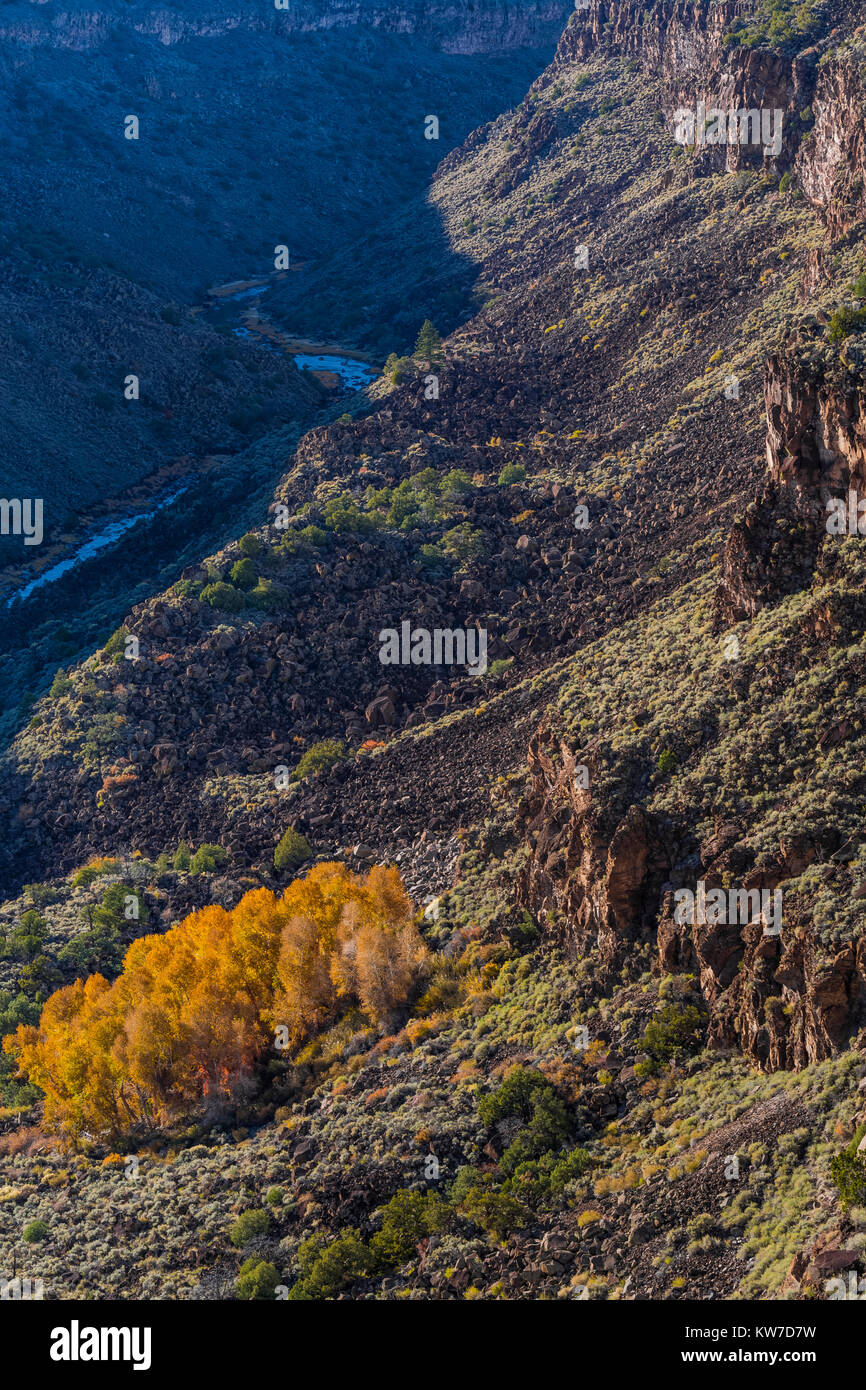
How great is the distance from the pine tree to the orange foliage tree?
226 feet

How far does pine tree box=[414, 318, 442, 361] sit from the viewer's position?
377ft

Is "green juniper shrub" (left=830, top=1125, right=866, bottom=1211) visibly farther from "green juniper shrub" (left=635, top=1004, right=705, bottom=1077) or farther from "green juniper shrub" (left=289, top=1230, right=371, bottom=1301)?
"green juniper shrub" (left=289, top=1230, right=371, bottom=1301)

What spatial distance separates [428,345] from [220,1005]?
76168mm

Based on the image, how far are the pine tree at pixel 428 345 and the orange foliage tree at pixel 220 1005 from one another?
6883 cm

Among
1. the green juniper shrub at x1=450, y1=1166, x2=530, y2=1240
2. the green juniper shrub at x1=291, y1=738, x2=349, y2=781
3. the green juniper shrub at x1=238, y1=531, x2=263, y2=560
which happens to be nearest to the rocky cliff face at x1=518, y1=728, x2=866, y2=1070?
the green juniper shrub at x1=450, y1=1166, x2=530, y2=1240

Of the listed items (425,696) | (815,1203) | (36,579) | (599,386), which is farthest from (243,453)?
(815,1203)

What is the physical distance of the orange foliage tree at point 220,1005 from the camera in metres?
50.3

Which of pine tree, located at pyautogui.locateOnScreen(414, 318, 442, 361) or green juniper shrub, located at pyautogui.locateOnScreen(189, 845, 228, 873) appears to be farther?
pine tree, located at pyautogui.locateOnScreen(414, 318, 442, 361)

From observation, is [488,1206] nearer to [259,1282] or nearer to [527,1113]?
[527,1113]

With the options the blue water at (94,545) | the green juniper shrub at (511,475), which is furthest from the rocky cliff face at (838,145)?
the blue water at (94,545)

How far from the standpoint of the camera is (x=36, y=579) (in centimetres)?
10375

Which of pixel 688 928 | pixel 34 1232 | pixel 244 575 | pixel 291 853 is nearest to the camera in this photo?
pixel 688 928

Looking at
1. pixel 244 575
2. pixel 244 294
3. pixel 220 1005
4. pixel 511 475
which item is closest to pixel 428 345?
pixel 511 475

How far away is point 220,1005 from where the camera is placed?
5100 cm
